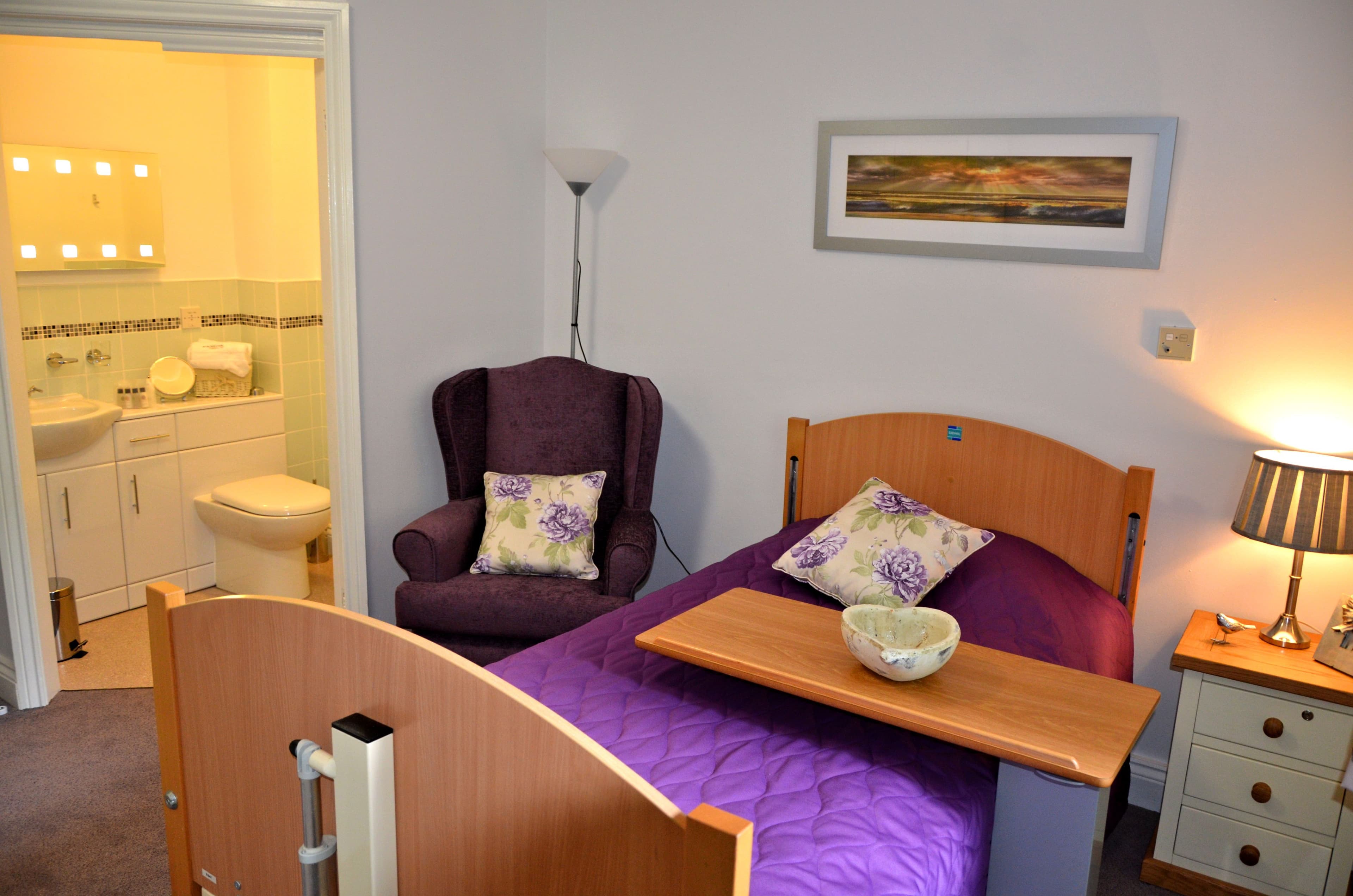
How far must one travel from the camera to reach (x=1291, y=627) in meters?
2.42

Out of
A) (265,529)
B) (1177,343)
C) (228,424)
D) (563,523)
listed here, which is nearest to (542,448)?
(563,523)

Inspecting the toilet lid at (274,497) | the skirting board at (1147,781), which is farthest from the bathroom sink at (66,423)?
the skirting board at (1147,781)

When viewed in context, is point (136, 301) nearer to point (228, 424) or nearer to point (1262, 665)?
point (228, 424)

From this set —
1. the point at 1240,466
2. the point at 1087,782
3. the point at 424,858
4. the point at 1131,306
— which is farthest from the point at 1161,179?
the point at 424,858

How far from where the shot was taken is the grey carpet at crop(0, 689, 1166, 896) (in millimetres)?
2334

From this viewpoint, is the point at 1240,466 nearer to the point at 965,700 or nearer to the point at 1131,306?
the point at 1131,306

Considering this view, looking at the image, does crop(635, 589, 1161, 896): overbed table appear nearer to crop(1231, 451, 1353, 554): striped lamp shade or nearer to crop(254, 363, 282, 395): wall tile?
crop(1231, 451, 1353, 554): striped lamp shade

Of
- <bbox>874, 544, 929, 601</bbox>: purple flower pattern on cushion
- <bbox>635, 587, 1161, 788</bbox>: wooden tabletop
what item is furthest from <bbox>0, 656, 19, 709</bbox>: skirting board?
<bbox>874, 544, 929, 601</bbox>: purple flower pattern on cushion

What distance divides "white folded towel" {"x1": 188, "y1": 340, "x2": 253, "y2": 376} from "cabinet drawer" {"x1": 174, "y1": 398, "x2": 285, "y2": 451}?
0.52ft

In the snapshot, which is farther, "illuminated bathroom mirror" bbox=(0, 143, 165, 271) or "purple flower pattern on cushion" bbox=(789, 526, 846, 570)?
"illuminated bathroom mirror" bbox=(0, 143, 165, 271)

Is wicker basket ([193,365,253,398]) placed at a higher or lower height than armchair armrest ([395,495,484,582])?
higher

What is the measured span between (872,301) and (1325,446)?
128 cm

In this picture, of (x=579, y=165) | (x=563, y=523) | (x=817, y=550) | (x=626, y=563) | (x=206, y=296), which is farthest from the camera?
(x=206, y=296)

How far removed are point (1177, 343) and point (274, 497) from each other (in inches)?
128
